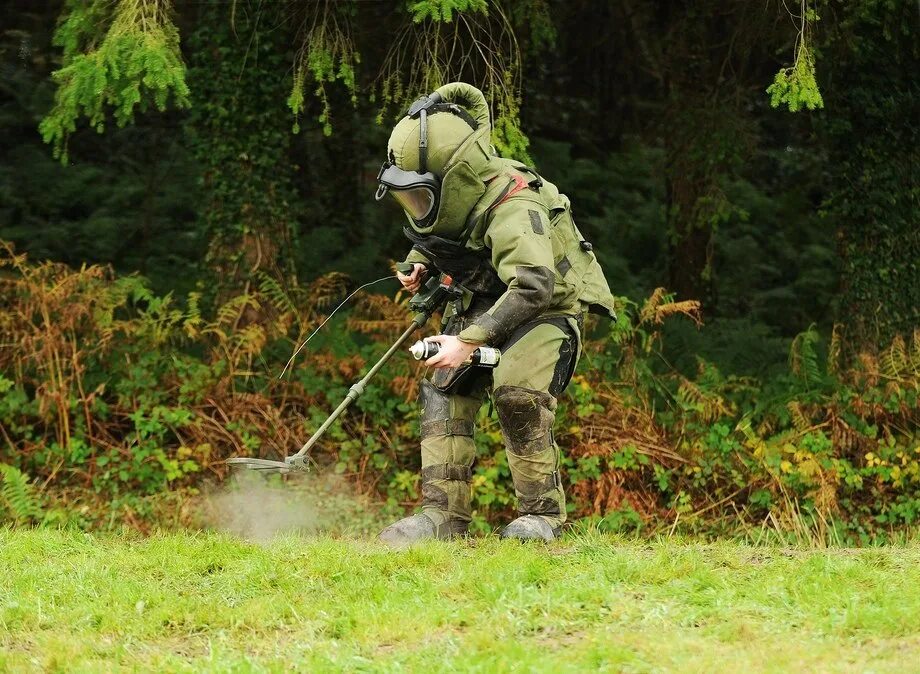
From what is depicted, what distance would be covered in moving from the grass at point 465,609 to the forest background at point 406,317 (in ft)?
6.11

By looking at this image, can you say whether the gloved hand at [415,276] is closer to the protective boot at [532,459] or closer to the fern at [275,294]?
the protective boot at [532,459]

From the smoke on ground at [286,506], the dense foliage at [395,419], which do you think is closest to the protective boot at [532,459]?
the dense foliage at [395,419]

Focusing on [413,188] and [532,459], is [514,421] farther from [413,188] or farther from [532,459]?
[413,188]

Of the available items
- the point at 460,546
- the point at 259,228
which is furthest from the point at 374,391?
the point at 460,546

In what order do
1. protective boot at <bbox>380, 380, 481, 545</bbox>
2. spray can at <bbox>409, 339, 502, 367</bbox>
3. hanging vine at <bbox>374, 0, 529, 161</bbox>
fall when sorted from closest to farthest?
1. spray can at <bbox>409, 339, 502, 367</bbox>
2. protective boot at <bbox>380, 380, 481, 545</bbox>
3. hanging vine at <bbox>374, 0, 529, 161</bbox>

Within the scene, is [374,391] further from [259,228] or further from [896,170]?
[896,170]

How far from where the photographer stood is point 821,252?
13.7 meters

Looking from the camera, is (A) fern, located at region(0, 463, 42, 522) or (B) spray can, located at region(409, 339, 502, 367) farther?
(A) fern, located at region(0, 463, 42, 522)

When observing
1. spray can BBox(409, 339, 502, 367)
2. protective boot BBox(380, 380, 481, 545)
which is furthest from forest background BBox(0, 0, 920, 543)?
spray can BBox(409, 339, 502, 367)

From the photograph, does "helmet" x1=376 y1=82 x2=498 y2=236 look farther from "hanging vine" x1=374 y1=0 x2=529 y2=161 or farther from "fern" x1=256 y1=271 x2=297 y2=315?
"fern" x1=256 y1=271 x2=297 y2=315

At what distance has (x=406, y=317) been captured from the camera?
8641 millimetres

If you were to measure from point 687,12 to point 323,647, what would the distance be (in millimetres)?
7846

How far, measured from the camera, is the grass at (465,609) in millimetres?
4160

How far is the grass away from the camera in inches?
164
